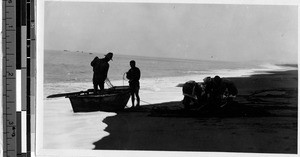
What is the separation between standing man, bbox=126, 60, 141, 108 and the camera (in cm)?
189

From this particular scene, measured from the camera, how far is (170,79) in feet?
6.26

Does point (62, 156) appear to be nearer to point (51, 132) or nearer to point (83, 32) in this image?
point (51, 132)

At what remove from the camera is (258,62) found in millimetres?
1904

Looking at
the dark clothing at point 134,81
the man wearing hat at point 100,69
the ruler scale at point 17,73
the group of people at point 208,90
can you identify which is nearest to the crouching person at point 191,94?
the group of people at point 208,90

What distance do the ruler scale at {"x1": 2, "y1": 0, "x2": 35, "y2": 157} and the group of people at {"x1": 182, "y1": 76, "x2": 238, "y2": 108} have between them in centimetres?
59

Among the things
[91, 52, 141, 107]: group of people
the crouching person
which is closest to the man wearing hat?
[91, 52, 141, 107]: group of people

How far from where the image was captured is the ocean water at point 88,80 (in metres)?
1.89

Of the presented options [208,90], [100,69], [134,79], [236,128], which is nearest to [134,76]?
[134,79]

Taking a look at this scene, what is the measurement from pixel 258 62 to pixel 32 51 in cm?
86

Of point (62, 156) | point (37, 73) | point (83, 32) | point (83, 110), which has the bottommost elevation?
point (62, 156)

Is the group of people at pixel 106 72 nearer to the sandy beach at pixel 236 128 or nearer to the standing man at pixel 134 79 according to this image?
the standing man at pixel 134 79

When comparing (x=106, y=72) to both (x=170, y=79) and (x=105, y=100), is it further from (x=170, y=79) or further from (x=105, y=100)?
(x=170, y=79)

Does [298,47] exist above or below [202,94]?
above

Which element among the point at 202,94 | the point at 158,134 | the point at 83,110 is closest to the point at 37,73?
the point at 83,110
